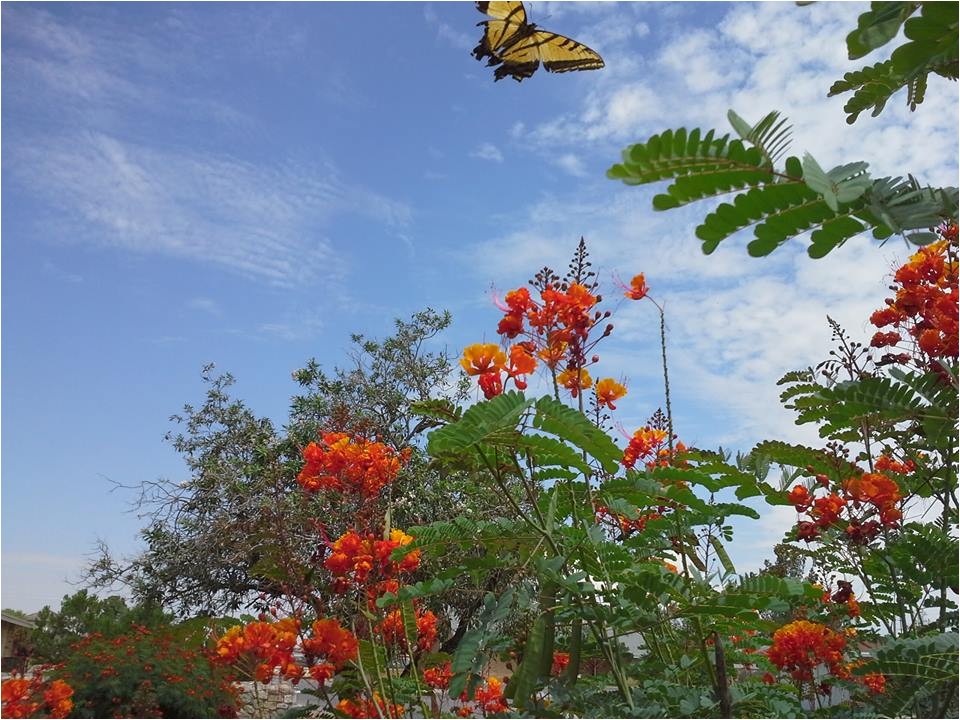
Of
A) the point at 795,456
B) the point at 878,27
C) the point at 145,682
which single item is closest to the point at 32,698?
the point at 145,682

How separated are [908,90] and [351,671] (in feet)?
8.78

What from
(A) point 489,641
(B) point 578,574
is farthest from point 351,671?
(B) point 578,574

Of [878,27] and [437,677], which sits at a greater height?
[878,27]

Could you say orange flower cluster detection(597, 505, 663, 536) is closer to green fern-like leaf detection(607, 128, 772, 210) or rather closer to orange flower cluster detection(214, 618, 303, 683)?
orange flower cluster detection(214, 618, 303, 683)

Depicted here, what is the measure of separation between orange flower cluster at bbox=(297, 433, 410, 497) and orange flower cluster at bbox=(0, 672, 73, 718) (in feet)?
3.79

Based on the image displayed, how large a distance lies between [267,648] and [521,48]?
3.50 m

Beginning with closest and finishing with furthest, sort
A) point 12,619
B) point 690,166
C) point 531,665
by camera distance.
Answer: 1. point 690,166
2. point 531,665
3. point 12,619

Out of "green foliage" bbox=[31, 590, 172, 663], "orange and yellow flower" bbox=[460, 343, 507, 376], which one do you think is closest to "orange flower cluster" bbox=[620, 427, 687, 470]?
"orange and yellow flower" bbox=[460, 343, 507, 376]

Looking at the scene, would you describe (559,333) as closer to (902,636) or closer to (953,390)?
(953,390)

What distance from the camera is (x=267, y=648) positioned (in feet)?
7.66

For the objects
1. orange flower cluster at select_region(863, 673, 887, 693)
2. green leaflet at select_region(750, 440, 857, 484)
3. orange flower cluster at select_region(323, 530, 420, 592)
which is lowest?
orange flower cluster at select_region(863, 673, 887, 693)

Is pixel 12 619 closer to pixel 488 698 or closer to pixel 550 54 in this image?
pixel 488 698

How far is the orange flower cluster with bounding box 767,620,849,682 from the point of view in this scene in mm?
2641

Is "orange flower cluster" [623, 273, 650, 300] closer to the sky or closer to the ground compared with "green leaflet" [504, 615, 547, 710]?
closer to the sky
